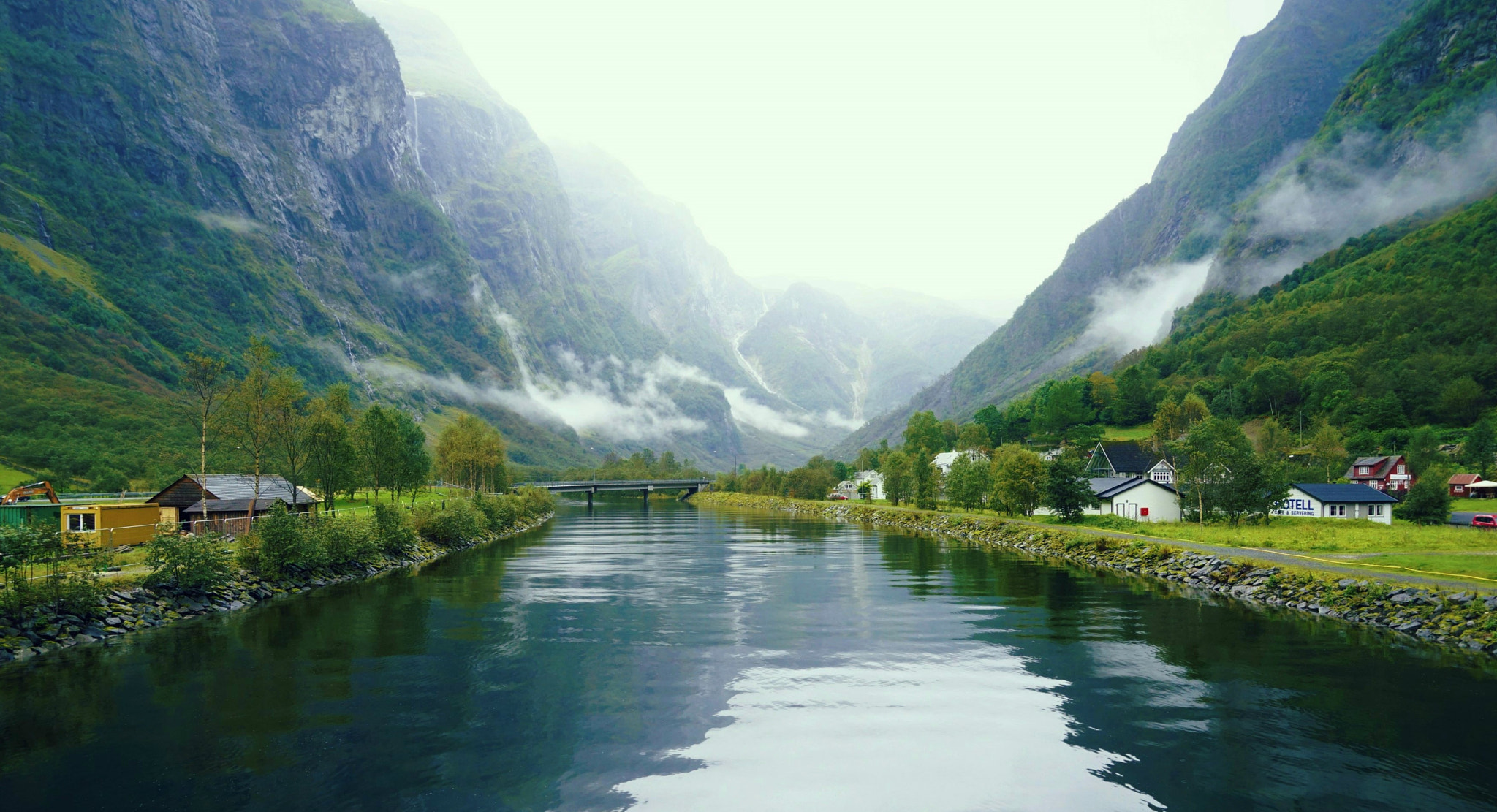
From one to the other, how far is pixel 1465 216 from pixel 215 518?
271 meters

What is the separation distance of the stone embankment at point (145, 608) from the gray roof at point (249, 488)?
697 centimetres

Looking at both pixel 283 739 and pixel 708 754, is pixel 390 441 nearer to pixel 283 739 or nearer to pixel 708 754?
pixel 283 739

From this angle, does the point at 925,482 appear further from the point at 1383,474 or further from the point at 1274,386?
the point at 1274,386

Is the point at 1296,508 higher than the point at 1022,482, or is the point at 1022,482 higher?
the point at 1022,482

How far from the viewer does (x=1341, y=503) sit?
76.2 meters

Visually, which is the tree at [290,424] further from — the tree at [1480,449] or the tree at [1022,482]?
the tree at [1480,449]

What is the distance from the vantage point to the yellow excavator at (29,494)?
157ft

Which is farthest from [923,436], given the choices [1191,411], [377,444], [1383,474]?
[377,444]

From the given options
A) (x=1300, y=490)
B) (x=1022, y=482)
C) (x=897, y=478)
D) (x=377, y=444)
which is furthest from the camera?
(x=897, y=478)

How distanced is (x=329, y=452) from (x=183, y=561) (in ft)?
104

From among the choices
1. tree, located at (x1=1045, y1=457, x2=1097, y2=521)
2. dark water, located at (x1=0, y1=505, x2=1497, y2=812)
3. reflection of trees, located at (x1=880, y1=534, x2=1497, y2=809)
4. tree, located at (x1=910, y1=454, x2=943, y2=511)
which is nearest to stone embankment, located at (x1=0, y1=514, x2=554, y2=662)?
dark water, located at (x1=0, y1=505, x2=1497, y2=812)

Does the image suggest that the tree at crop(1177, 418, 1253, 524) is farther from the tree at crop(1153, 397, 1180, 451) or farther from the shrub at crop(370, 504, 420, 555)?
the tree at crop(1153, 397, 1180, 451)

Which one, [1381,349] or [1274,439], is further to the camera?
[1381,349]

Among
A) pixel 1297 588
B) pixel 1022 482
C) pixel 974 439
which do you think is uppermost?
pixel 974 439
